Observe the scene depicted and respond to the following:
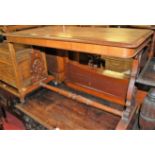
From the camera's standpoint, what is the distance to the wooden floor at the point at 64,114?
1.81 metres

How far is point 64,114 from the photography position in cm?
199

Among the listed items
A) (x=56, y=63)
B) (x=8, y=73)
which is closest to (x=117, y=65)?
(x=56, y=63)

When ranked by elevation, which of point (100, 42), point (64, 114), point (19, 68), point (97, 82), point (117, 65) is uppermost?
point (100, 42)

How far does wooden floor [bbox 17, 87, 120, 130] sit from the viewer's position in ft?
5.92

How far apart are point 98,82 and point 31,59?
3.39 ft

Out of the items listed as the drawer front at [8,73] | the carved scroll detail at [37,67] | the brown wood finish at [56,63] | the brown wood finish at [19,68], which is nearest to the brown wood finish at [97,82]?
the brown wood finish at [56,63]

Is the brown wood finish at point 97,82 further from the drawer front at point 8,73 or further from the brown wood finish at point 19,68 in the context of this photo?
the drawer front at point 8,73

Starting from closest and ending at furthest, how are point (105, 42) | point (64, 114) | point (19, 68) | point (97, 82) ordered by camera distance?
1. point (105, 42)
2. point (64, 114)
3. point (19, 68)
4. point (97, 82)

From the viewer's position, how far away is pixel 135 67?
147 centimetres

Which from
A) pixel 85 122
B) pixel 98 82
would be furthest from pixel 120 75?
pixel 85 122

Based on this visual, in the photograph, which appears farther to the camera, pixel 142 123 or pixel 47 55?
pixel 47 55

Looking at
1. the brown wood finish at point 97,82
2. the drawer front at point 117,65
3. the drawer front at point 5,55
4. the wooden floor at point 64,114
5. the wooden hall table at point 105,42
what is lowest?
the wooden floor at point 64,114

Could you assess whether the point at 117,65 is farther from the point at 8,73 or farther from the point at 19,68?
the point at 8,73
